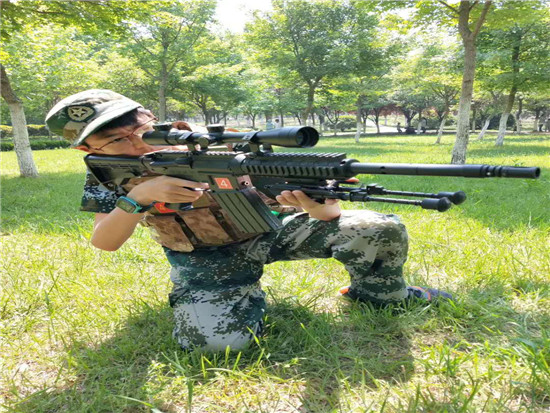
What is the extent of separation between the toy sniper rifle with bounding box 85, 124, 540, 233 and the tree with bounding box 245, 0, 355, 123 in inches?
777

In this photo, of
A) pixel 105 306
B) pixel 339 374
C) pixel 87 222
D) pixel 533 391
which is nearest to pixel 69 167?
pixel 87 222

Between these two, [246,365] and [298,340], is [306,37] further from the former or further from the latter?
[246,365]

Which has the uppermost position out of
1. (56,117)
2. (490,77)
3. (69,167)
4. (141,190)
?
(490,77)

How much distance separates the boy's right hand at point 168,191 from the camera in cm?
232

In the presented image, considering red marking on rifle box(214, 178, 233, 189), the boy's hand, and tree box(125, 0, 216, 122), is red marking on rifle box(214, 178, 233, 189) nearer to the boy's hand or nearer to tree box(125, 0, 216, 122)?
the boy's hand

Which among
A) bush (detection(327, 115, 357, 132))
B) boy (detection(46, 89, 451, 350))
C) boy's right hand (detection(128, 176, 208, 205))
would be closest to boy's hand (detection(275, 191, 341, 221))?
boy (detection(46, 89, 451, 350))

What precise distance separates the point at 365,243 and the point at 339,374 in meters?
0.86

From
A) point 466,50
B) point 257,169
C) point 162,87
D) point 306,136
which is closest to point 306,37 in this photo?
point 162,87

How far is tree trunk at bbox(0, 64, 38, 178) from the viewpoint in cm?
936

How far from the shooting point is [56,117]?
255 centimetres

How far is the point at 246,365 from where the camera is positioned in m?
2.41

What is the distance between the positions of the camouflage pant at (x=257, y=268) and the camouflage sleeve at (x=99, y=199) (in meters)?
0.58

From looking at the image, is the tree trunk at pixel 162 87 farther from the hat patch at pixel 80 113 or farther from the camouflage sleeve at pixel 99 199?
the hat patch at pixel 80 113

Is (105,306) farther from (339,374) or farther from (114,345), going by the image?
(339,374)
